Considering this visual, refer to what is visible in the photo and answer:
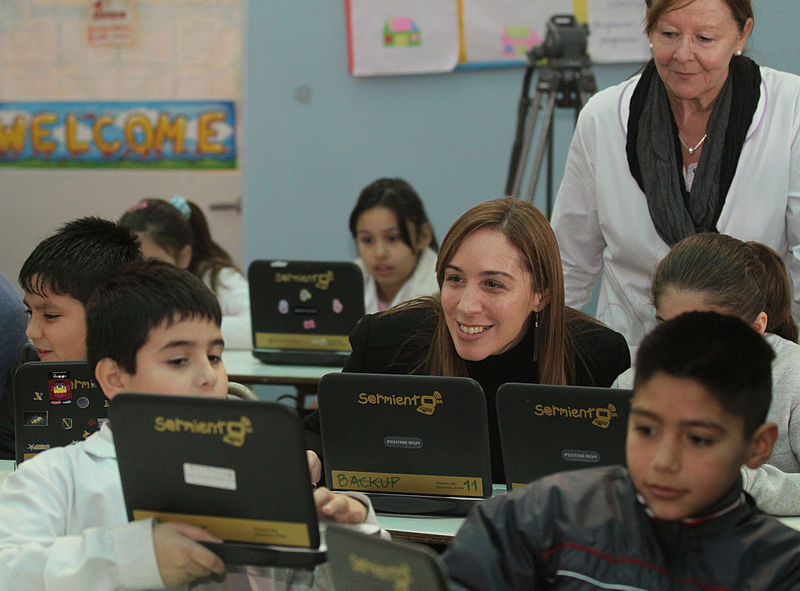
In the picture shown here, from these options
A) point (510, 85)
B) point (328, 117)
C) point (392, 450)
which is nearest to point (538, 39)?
point (510, 85)

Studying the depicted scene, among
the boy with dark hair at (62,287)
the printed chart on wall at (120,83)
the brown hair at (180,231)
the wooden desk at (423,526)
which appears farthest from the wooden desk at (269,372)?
the printed chart on wall at (120,83)

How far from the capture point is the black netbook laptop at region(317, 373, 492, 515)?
1.76 metres

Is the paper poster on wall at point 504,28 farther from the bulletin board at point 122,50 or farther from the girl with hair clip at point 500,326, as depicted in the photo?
the girl with hair clip at point 500,326

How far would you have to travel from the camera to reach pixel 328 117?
4.57 m

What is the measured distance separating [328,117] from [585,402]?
3081 mm

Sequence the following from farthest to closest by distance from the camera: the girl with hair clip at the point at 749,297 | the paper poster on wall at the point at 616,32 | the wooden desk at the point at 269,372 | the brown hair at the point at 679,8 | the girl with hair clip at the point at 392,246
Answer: the paper poster on wall at the point at 616,32 < the girl with hair clip at the point at 392,246 < the wooden desk at the point at 269,372 < the brown hair at the point at 679,8 < the girl with hair clip at the point at 749,297

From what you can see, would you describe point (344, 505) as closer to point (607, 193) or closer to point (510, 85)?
point (607, 193)

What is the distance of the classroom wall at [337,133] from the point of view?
14.4 ft

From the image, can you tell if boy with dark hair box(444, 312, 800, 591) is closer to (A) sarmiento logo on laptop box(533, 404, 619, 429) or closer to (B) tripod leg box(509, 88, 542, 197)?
(A) sarmiento logo on laptop box(533, 404, 619, 429)

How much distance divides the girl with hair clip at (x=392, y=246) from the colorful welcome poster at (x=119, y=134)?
149cm

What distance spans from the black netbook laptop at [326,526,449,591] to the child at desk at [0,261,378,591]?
0.22m

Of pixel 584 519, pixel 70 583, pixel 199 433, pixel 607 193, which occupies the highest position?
pixel 607 193

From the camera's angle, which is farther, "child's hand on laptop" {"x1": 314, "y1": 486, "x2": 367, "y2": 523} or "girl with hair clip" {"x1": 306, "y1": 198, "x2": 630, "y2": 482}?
"girl with hair clip" {"x1": 306, "y1": 198, "x2": 630, "y2": 482}

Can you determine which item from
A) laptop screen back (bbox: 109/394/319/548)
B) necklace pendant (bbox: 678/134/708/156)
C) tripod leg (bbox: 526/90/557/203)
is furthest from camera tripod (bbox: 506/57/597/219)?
laptop screen back (bbox: 109/394/319/548)
